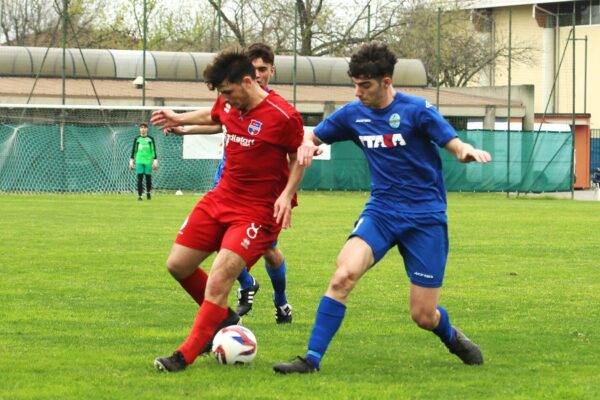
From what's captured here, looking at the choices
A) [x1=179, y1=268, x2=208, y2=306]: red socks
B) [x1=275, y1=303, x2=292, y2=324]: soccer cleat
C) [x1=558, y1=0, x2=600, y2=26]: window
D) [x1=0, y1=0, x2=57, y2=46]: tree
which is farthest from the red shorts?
[x1=558, y1=0, x2=600, y2=26]: window

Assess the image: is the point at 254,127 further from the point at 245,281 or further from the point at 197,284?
the point at 245,281

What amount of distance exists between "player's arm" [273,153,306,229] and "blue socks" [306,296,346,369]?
0.63m

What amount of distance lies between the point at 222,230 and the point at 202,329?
71 cm

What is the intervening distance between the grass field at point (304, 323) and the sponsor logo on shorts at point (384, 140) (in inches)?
52.7

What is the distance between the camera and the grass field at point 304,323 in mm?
6449

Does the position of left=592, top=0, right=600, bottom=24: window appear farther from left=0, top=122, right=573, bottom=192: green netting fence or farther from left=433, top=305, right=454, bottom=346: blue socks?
left=433, top=305, right=454, bottom=346: blue socks

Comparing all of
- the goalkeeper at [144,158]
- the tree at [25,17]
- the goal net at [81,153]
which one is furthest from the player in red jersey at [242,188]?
the tree at [25,17]

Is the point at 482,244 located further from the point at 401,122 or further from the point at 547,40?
the point at 547,40

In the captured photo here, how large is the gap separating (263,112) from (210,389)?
6.05 ft

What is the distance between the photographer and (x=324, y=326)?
6777mm

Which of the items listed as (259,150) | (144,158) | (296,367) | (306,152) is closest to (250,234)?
(259,150)

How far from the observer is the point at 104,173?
34000 millimetres

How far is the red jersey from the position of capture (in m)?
7.25

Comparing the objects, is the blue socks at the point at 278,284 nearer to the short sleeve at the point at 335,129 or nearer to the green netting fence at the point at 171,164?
the short sleeve at the point at 335,129
